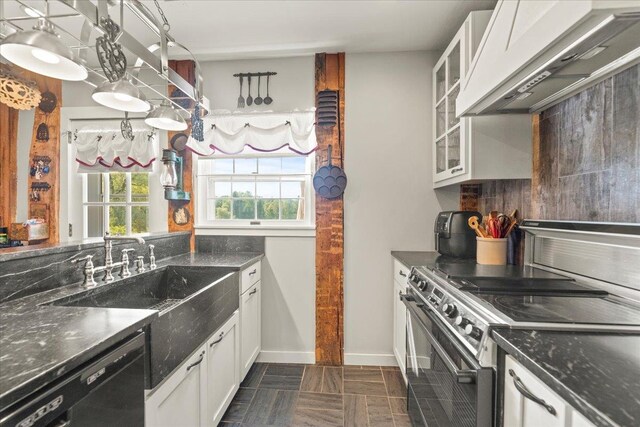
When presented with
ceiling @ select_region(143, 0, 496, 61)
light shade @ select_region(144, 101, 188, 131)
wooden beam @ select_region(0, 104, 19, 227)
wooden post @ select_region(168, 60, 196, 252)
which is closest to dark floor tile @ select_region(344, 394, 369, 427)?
wooden post @ select_region(168, 60, 196, 252)

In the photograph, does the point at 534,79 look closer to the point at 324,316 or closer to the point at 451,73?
the point at 451,73

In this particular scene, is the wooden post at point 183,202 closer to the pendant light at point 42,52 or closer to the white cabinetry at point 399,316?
the pendant light at point 42,52

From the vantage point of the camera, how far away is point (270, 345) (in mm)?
2572

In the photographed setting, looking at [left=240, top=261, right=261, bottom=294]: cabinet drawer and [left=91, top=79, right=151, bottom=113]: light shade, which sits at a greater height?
[left=91, top=79, right=151, bottom=113]: light shade

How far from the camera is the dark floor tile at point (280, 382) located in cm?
218

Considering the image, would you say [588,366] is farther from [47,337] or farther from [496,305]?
[47,337]

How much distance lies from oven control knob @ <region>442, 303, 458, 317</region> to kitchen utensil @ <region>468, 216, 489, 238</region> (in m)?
0.77

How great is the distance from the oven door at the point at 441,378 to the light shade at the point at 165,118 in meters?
1.67

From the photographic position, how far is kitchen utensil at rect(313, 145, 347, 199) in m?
2.49

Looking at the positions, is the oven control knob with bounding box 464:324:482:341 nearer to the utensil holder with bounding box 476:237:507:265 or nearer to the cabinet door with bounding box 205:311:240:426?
the utensil holder with bounding box 476:237:507:265

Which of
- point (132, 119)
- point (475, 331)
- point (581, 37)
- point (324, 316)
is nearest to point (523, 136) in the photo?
point (581, 37)

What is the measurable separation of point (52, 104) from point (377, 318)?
3466 millimetres

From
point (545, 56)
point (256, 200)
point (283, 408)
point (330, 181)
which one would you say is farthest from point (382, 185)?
point (283, 408)

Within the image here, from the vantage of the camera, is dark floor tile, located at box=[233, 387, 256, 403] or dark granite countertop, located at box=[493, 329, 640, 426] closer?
dark granite countertop, located at box=[493, 329, 640, 426]
